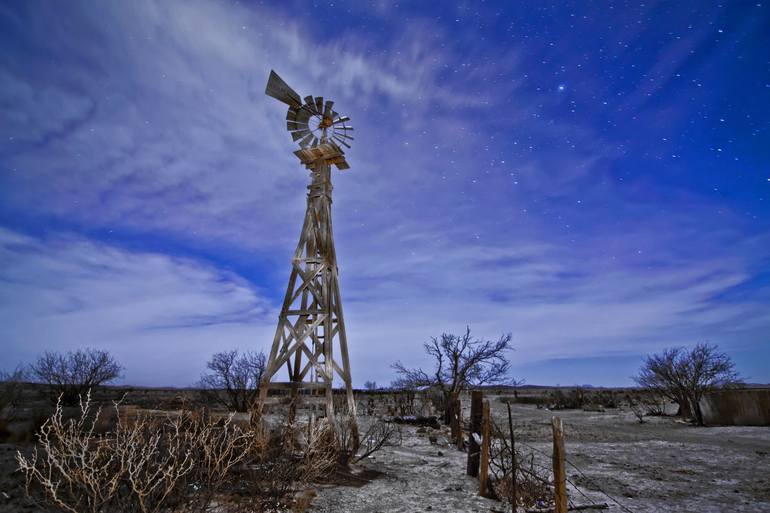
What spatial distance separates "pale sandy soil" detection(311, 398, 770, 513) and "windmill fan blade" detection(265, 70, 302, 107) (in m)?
11.6

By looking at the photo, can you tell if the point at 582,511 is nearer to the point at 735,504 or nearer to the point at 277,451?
the point at 735,504

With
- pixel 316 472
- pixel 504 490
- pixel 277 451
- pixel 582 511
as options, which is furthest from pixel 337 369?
pixel 582 511

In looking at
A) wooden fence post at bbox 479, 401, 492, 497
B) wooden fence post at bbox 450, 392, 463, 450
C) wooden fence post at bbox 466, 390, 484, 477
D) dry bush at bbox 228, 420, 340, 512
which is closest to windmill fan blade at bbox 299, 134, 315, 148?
dry bush at bbox 228, 420, 340, 512

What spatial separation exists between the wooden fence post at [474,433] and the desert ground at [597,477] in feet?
1.11

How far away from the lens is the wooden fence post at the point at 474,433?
9.88 m

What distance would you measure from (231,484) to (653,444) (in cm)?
1559

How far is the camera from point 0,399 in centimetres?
1475

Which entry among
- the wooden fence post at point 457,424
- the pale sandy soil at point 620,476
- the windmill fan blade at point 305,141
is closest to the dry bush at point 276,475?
the pale sandy soil at point 620,476

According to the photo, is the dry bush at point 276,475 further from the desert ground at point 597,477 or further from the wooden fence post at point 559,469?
the wooden fence post at point 559,469

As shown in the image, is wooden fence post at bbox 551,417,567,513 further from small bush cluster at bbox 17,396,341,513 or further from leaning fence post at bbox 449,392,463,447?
leaning fence post at bbox 449,392,463,447

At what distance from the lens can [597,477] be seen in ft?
33.3

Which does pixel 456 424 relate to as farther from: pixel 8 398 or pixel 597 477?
pixel 8 398

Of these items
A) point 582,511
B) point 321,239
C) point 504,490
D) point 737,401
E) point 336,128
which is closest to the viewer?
point 582,511

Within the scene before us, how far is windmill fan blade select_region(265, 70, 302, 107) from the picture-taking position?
13.0 m
